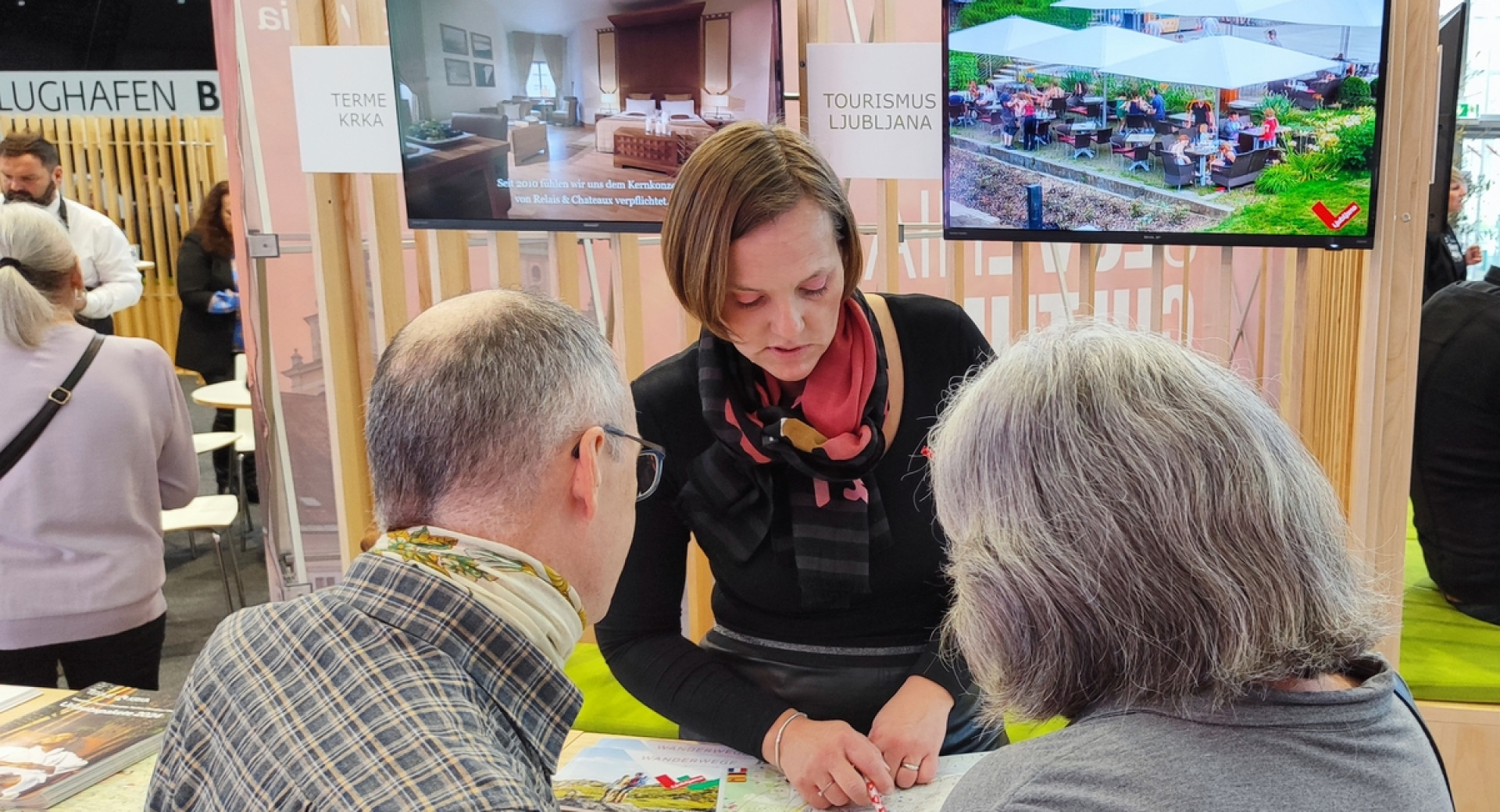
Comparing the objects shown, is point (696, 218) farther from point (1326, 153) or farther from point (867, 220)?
point (867, 220)

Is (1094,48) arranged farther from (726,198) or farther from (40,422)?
(40,422)

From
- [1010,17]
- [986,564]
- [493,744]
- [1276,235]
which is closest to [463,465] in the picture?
[493,744]

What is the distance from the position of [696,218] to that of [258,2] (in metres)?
1.90

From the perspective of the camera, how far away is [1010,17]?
246 centimetres

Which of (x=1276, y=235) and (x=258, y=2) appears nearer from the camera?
(x=1276, y=235)

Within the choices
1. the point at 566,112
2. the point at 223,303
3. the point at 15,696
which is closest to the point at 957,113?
the point at 566,112

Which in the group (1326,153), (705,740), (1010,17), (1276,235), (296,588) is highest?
(1010,17)

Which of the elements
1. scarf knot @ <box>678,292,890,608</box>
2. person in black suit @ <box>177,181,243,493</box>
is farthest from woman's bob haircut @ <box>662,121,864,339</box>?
person in black suit @ <box>177,181,243,493</box>

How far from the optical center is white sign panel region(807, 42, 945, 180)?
8.49 ft

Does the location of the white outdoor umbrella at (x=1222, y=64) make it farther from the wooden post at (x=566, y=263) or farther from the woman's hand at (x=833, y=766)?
the woman's hand at (x=833, y=766)

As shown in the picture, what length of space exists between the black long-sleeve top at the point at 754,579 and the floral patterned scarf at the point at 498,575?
65cm

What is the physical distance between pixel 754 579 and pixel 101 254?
499cm

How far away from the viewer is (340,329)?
3070 millimetres

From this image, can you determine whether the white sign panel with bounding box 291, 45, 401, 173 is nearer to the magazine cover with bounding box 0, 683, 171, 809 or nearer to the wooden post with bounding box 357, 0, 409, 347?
the wooden post with bounding box 357, 0, 409, 347
